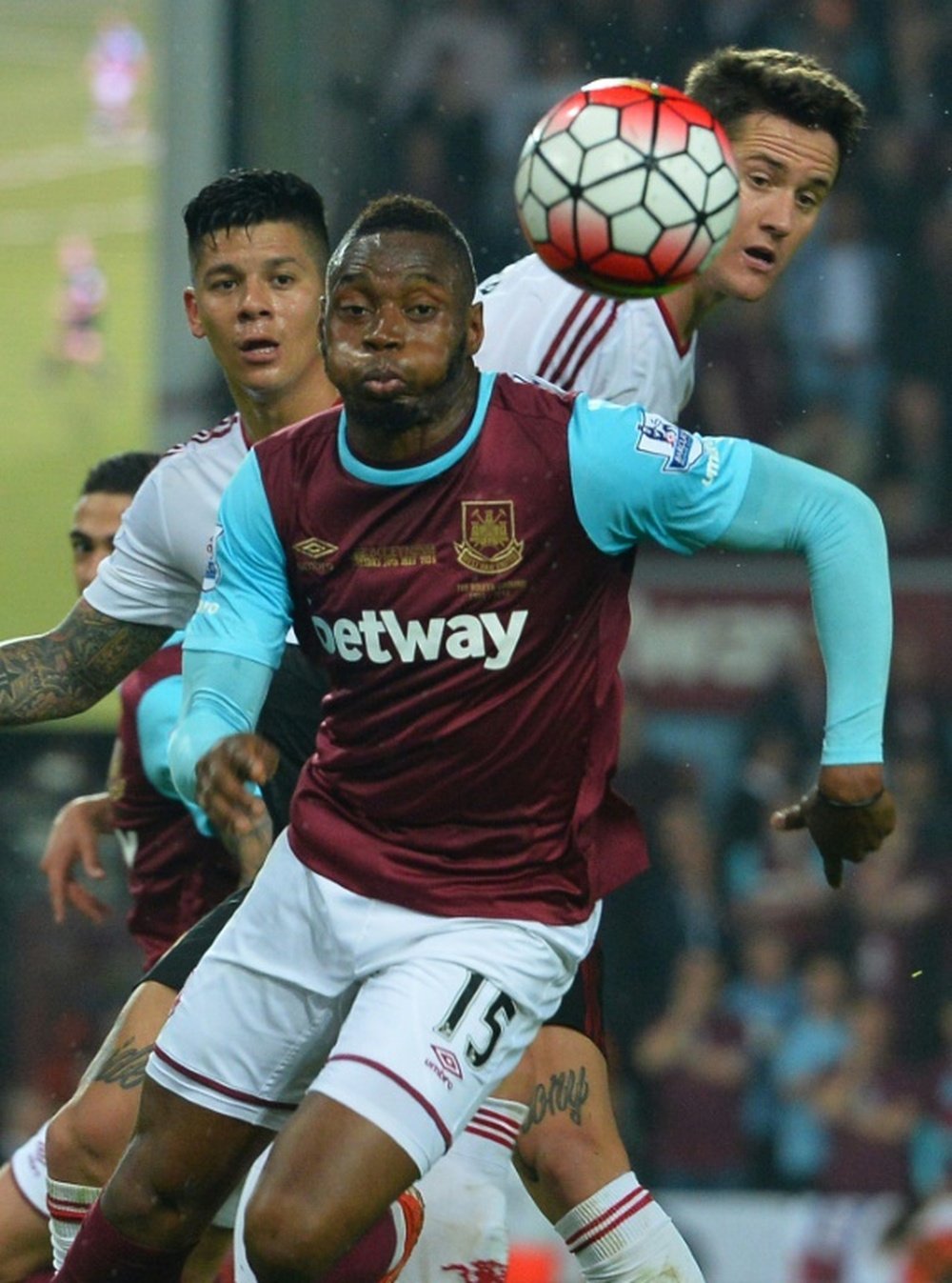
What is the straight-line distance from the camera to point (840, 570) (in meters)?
3.94

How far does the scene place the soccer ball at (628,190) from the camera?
3988 millimetres

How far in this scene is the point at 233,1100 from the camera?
4.05 metres

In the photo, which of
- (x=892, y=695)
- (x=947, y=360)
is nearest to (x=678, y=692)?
(x=892, y=695)

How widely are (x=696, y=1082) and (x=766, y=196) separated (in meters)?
6.20

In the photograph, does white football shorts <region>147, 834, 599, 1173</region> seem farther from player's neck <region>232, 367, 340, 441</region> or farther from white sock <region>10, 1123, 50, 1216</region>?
white sock <region>10, 1123, 50, 1216</region>

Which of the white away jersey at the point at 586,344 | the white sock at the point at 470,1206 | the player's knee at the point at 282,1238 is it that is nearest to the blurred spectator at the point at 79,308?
the white away jersey at the point at 586,344

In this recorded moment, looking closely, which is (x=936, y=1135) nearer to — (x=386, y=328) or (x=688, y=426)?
(x=688, y=426)

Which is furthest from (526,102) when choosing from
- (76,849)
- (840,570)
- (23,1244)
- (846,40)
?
(840,570)

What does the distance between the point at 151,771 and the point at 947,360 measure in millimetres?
7091

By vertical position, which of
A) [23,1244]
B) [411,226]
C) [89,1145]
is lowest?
[23,1244]

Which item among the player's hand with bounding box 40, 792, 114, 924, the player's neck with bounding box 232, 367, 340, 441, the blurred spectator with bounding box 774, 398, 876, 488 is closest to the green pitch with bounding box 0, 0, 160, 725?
the blurred spectator with bounding box 774, 398, 876, 488

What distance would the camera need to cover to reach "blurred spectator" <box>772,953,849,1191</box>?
33.0ft

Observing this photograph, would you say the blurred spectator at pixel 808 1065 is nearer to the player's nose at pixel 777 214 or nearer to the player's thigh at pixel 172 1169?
the player's nose at pixel 777 214

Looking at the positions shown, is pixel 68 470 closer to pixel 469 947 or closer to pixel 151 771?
pixel 151 771
